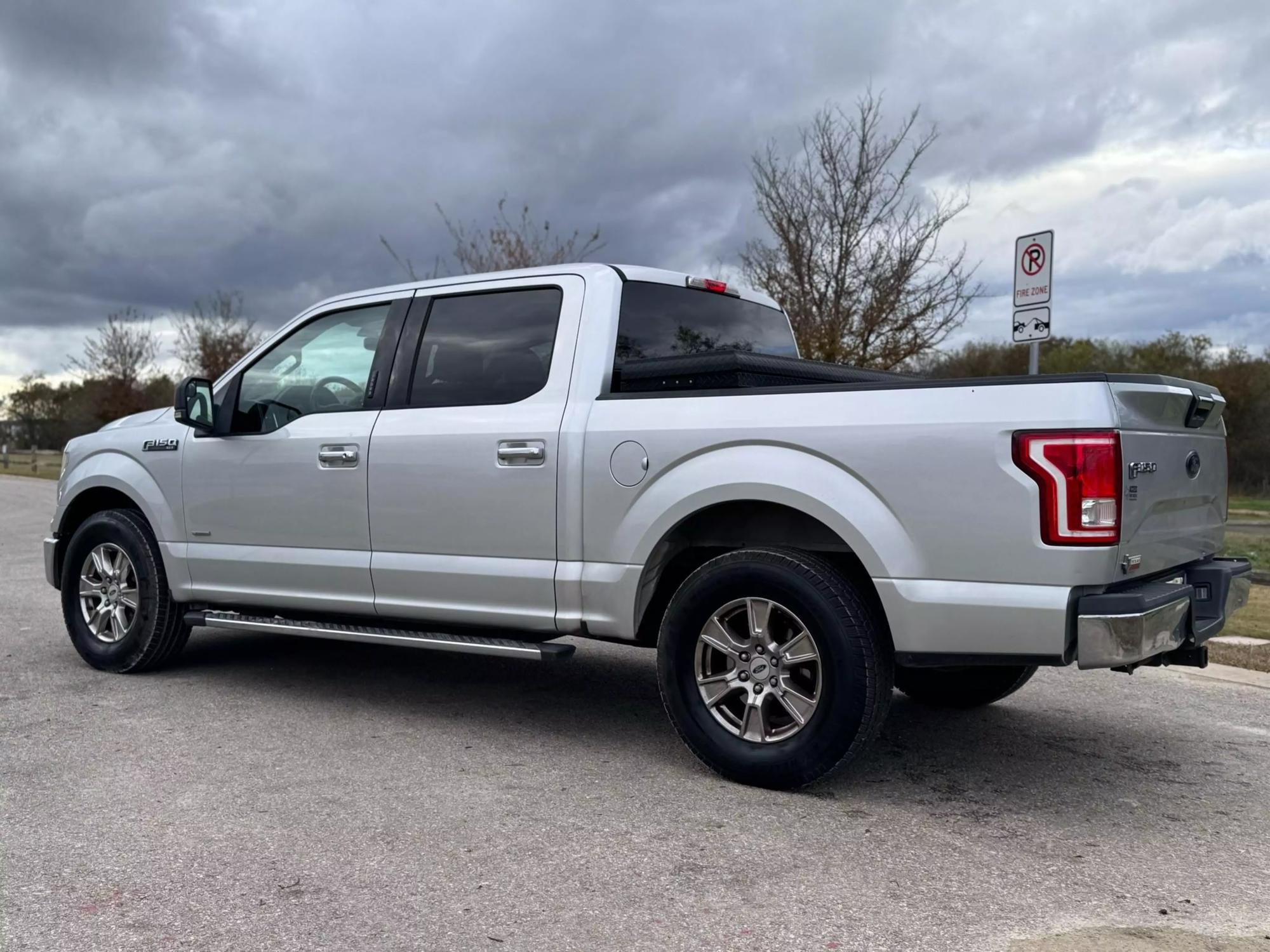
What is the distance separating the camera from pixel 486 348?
5.18 m

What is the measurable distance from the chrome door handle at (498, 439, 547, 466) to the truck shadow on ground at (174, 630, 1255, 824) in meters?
1.21

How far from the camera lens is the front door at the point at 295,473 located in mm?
5355

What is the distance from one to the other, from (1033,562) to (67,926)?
3.02 metres

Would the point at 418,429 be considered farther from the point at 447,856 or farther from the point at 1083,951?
the point at 1083,951

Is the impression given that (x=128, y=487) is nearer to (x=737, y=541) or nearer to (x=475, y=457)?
(x=475, y=457)

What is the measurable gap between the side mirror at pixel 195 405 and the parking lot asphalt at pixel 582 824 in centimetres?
138

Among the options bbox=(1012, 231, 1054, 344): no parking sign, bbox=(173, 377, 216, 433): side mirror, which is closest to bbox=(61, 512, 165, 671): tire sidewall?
bbox=(173, 377, 216, 433): side mirror

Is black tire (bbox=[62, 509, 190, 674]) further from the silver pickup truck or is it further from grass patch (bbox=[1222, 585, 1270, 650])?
grass patch (bbox=[1222, 585, 1270, 650])

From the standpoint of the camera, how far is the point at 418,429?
5.12m

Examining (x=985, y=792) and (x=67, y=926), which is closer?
(x=67, y=926)

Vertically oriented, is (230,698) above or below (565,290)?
below

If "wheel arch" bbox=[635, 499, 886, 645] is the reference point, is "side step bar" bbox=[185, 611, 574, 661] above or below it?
below

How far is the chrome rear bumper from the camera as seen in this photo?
3.64 metres

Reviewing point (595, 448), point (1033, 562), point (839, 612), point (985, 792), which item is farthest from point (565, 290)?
point (985, 792)
